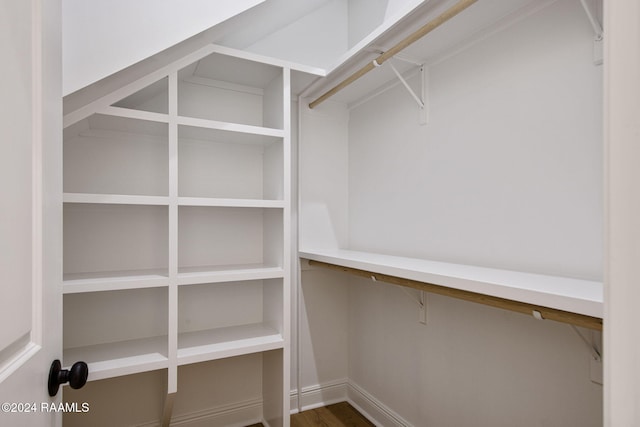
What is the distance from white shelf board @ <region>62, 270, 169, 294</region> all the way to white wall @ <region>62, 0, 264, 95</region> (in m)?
0.76

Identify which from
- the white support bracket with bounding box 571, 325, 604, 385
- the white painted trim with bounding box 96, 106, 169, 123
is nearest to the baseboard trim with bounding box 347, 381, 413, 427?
the white support bracket with bounding box 571, 325, 604, 385

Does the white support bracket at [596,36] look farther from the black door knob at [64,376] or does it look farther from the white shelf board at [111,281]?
the white shelf board at [111,281]

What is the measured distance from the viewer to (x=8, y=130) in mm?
463

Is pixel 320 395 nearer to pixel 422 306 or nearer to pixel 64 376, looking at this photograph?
pixel 422 306

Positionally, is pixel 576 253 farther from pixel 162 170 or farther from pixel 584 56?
pixel 162 170

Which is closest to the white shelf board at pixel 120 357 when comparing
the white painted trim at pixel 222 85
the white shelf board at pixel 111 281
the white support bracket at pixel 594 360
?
the white shelf board at pixel 111 281

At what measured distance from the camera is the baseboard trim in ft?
6.33

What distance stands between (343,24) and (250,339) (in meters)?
2.12

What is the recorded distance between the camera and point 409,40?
1.42 metres

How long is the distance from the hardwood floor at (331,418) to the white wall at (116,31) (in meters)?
1.99

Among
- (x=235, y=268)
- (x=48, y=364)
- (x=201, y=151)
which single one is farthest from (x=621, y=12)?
(x=201, y=151)

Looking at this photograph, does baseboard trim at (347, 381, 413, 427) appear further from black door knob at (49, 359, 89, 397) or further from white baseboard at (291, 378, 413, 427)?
black door knob at (49, 359, 89, 397)

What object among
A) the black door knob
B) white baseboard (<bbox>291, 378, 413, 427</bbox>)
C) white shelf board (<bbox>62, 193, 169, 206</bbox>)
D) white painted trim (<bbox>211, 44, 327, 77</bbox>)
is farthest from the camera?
white baseboard (<bbox>291, 378, 413, 427</bbox>)

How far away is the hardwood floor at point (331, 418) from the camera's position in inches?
80.6
